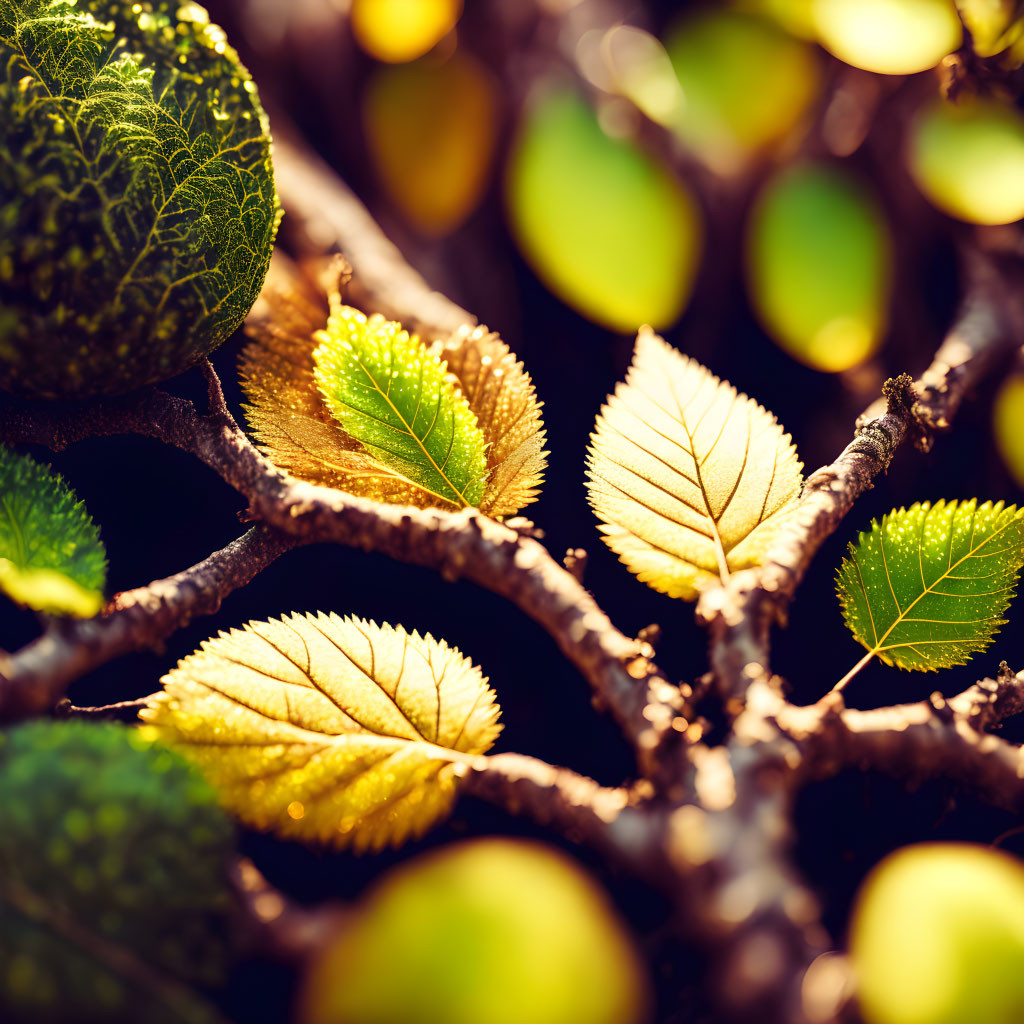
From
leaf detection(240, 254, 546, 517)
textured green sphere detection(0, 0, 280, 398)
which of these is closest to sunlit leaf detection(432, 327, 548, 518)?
leaf detection(240, 254, 546, 517)

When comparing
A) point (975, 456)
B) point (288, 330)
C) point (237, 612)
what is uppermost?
point (975, 456)

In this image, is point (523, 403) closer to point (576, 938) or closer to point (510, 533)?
point (510, 533)

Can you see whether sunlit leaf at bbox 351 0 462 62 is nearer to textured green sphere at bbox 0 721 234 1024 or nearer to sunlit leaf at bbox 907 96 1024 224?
sunlit leaf at bbox 907 96 1024 224

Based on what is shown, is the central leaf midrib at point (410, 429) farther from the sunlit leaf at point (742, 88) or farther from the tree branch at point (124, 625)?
the sunlit leaf at point (742, 88)

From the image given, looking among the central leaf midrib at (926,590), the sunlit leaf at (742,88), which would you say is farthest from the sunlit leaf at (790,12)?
the central leaf midrib at (926,590)

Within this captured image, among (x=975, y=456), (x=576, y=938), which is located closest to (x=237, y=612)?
(x=576, y=938)

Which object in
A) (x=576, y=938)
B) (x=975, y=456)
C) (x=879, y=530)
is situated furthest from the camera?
(x=975, y=456)

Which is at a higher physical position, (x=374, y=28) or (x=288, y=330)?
(x=374, y=28)
